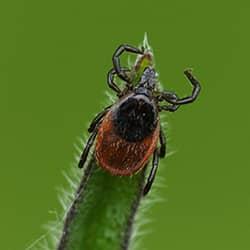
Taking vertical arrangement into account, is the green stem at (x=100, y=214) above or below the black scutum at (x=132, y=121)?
below

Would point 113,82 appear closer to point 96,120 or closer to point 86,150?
point 96,120

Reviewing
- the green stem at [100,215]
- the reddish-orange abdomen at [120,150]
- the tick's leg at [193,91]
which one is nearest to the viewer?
the green stem at [100,215]

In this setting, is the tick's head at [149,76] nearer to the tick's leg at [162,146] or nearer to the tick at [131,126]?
the tick at [131,126]

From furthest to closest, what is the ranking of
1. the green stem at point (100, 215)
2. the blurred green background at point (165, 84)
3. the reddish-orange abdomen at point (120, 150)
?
the blurred green background at point (165, 84)
the reddish-orange abdomen at point (120, 150)
the green stem at point (100, 215)

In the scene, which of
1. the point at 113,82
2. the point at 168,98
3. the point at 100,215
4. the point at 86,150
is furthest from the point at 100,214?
the point at 168,98

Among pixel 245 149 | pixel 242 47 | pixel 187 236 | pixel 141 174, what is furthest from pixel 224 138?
pixel 141 174

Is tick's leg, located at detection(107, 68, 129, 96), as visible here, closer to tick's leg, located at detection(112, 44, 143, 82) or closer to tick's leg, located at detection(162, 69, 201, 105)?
tick's leg, located at detection(112, 44, 143, 82)

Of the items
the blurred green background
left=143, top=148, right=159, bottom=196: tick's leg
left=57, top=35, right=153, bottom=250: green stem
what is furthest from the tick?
the blurred green background

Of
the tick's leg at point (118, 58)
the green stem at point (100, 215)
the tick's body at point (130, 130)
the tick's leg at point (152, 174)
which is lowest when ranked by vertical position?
the green stem at point (100, 215)

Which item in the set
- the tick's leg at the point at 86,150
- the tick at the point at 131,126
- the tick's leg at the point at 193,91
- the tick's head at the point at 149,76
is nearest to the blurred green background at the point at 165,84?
the tick's leg at the point at 193,91
